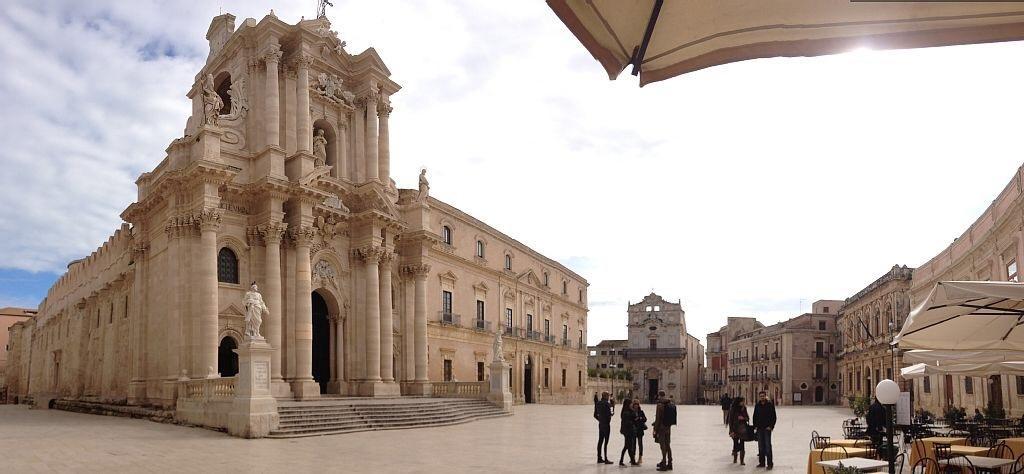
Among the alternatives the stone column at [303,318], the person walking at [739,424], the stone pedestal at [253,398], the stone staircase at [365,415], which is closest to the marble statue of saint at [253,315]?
the stone pedestal at [253,398]

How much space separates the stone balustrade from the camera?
30500mm

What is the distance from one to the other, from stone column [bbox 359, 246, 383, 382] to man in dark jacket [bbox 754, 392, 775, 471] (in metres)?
17.3

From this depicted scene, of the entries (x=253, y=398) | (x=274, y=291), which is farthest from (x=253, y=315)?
(x=274, y=291)

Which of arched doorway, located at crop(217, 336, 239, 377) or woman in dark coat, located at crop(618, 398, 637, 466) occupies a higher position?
arched doorway, located at crop(217, 336, 239, 377)

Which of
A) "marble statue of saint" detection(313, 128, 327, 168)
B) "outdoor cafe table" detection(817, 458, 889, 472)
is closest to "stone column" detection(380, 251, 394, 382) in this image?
"marble statue of saint" detection(313, 128, 327, 168)

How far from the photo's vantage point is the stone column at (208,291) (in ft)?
74.8

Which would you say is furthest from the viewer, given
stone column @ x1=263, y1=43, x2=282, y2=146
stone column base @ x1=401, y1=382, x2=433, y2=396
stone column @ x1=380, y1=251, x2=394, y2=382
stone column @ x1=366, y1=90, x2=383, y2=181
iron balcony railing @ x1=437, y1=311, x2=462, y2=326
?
iron balcony railing @ x1=437, y1=311, x2=462, y2=326

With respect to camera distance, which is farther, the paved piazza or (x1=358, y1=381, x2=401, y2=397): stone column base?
(x1=358, y1=381, x2=401, y2=397): stone column base

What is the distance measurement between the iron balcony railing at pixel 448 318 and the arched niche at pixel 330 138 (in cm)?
1010

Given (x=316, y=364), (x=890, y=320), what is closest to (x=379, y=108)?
(x=316, y=364)

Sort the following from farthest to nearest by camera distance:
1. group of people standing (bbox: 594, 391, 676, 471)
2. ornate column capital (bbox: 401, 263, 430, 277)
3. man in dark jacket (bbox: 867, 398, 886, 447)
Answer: ornate column capital (bbox: 401, 263, 430, 277) < man in dark jacket (bbox: 867, 398, 886, 447) < group of people standing (bbox: 594, 391, 676, 471)

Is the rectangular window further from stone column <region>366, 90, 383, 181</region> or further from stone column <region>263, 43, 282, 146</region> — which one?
stone column <region>263, 43, 282, 146</region>

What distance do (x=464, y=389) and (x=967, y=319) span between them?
22.4 meters

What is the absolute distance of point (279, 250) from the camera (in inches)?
1000
